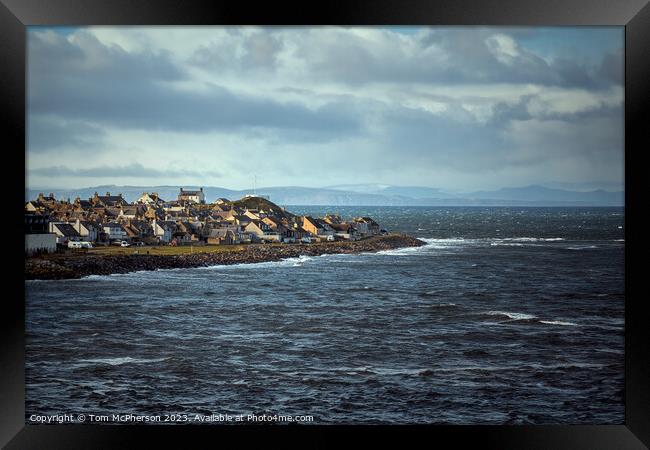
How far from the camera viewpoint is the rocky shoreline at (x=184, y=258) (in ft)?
15.9

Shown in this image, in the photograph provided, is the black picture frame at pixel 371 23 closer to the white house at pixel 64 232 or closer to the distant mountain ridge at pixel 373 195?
the white house at pixel 64 232

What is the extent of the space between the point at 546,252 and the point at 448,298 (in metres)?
1.00

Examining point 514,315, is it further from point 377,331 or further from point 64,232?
point 64,232

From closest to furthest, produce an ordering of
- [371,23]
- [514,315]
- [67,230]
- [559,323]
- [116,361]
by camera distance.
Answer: [371,23] → [116,361] → [559,323] → [514,315] → [67,230]

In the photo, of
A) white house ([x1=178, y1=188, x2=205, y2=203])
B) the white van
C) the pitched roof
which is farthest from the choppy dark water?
white house ([x1=178, y1=188, x2=205, y2=203])

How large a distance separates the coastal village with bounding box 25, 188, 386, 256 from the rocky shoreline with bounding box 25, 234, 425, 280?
7 cm

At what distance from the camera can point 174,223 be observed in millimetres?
5238

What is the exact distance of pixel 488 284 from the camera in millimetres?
5074

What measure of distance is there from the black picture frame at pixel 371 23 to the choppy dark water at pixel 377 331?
155 millimetres

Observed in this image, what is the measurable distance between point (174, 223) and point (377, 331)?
72.2 inches

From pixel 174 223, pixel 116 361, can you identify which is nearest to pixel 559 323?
pixel 174 223

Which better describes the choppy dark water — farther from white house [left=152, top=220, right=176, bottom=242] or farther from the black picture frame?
white house [left=152, top=220, right=176, bottom=242]

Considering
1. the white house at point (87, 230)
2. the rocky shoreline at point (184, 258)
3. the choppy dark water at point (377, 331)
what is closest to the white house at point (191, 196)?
the rocky shoreline at point (184, 258)

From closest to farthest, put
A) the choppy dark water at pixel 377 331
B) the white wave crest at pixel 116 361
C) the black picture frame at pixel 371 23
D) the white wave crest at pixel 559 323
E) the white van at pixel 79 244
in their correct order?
the black picture frame at pixel 371 23, the choppy dark water at pixel 377 331, the white wave crest at pixel 116 361, the white wave crest at pixel 559 323, the white van at pixel 79 244
